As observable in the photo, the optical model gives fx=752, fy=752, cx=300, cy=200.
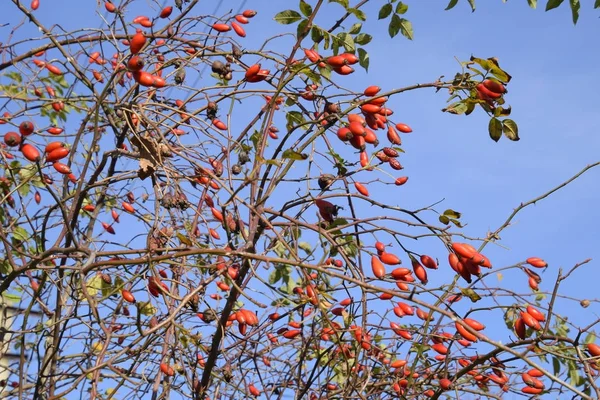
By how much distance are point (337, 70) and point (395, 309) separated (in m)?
0.79

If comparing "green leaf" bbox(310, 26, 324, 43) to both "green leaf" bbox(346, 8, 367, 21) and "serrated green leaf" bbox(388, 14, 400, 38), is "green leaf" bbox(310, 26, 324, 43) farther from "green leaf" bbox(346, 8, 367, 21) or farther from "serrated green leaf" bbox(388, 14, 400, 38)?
"serrated green leaf" bbox(388, 14, 400, 38)

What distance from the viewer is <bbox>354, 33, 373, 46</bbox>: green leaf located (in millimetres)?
2280

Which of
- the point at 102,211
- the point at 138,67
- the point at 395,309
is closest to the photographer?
the point at 138,67

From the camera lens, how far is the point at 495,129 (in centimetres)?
198

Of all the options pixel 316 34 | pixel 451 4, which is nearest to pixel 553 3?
pixel 451 4

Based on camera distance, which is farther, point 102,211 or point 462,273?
Result: point 102,211

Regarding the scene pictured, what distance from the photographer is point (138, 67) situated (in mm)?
1584

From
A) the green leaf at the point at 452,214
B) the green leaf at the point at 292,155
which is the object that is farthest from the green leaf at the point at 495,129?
the green leaf at the point at 292,155

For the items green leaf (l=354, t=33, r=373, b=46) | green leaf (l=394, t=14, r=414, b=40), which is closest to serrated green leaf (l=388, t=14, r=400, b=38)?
green leaf (l=394, t=14, r=414, b=40)

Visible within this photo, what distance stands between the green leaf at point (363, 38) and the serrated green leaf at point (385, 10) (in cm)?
15

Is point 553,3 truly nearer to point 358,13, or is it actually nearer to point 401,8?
point 401,8

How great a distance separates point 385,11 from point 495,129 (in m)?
0.64

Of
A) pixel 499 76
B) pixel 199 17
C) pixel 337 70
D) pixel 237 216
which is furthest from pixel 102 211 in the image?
pixel 499 76

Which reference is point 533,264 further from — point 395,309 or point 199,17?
point 199,17
